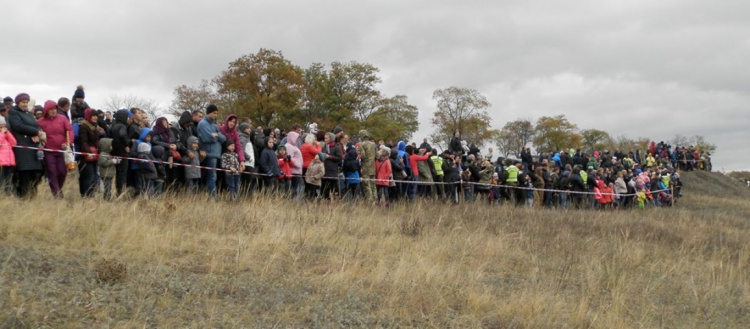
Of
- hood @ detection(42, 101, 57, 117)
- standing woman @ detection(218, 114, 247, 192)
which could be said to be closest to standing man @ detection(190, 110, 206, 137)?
standing woman @ detection(218, 114, 247, 192)

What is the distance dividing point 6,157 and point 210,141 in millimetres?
3583

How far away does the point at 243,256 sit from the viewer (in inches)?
299

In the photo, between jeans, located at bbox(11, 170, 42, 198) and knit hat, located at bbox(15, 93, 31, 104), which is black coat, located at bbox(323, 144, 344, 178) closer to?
jeans, located at bbox(11, 170, 42, 198)

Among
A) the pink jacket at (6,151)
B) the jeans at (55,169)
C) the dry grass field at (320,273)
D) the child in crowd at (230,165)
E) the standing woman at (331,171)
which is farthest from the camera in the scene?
the standing woman at (331,171)

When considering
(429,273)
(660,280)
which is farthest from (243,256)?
(660,280)

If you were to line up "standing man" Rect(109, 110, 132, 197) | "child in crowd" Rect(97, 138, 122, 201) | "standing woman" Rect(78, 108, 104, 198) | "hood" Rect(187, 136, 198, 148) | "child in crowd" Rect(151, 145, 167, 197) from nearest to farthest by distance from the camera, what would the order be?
1. "standing woman" Rect(78, 108, 104, 198)
2. "child in crowd" Rect(97, 138, 122, 201)
3. "standing man" Rect(109, 110, 132, 197)
4. "child in crowd" Rect(151, 145, 167, 197)
5. "hood" Rect(187, 136, 198, 148)

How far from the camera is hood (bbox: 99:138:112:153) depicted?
10.8 m

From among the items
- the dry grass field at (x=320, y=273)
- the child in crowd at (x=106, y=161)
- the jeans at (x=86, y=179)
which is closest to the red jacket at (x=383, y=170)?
the dry grass field at (x=320, y=273)

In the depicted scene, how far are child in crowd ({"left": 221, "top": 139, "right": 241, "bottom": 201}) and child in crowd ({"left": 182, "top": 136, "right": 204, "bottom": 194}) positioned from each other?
0.63m

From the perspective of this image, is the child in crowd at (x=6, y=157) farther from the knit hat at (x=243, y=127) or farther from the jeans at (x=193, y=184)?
the knit hat at (x=243, y=127)

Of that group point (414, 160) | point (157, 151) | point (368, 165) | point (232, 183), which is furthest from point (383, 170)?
point (157, 151)

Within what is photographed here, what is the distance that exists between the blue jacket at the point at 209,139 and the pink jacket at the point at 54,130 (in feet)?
8.14

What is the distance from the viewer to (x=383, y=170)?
15.9m

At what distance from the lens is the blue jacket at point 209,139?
12211mm
